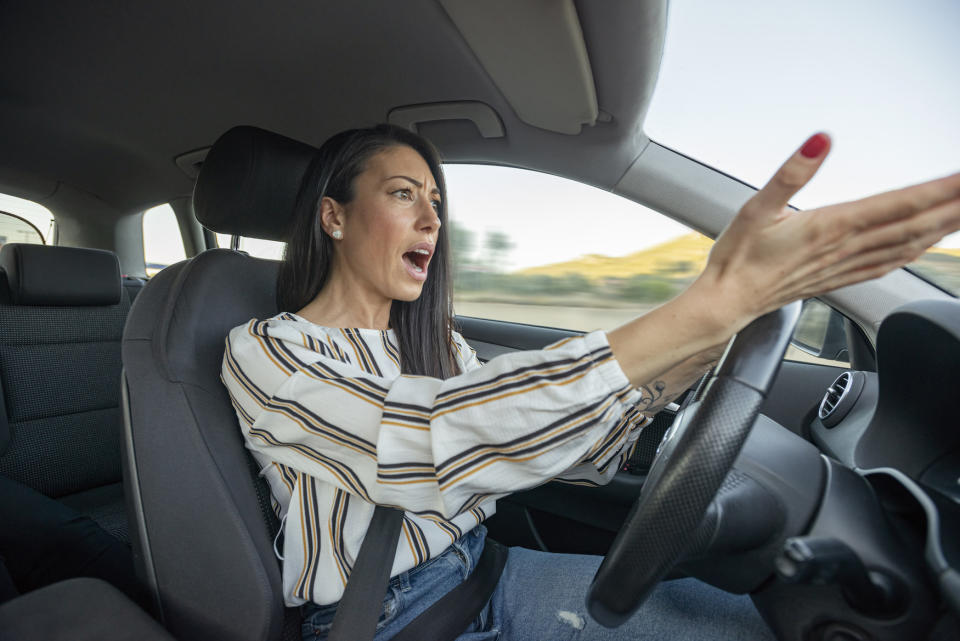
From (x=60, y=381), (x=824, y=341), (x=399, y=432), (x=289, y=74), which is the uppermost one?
(x=289, y=74)

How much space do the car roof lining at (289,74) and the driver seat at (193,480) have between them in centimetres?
68

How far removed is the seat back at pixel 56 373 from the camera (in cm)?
167

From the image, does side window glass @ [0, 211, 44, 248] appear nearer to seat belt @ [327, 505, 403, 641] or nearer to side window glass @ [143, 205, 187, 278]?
side window glass @ [143, 205, 187, 278]

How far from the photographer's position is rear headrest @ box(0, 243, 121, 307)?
1758mm

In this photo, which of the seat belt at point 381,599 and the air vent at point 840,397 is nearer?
the seat belt at point 381,599

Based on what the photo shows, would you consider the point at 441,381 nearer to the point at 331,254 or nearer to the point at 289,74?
the point at 331,254

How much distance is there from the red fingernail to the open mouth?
2.84 feet

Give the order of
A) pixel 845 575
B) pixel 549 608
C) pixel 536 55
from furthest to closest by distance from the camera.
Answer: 1. pixel 536 55
2. pixel 549 608
3. pixel 845 575

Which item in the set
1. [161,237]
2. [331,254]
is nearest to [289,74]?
[331,254]

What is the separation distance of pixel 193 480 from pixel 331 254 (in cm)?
59

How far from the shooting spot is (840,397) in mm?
1179

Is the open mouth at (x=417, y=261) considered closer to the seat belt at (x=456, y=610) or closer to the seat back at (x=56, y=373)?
the seat belt at (x=456, y=610)

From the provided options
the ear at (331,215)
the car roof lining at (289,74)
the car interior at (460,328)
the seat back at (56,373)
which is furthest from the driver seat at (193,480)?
the seat back at (56,373)

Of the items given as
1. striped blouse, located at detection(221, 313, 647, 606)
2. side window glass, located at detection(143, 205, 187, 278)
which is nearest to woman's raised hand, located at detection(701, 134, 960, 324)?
striped blouse, located at detection(221, 313, 647, 606)
